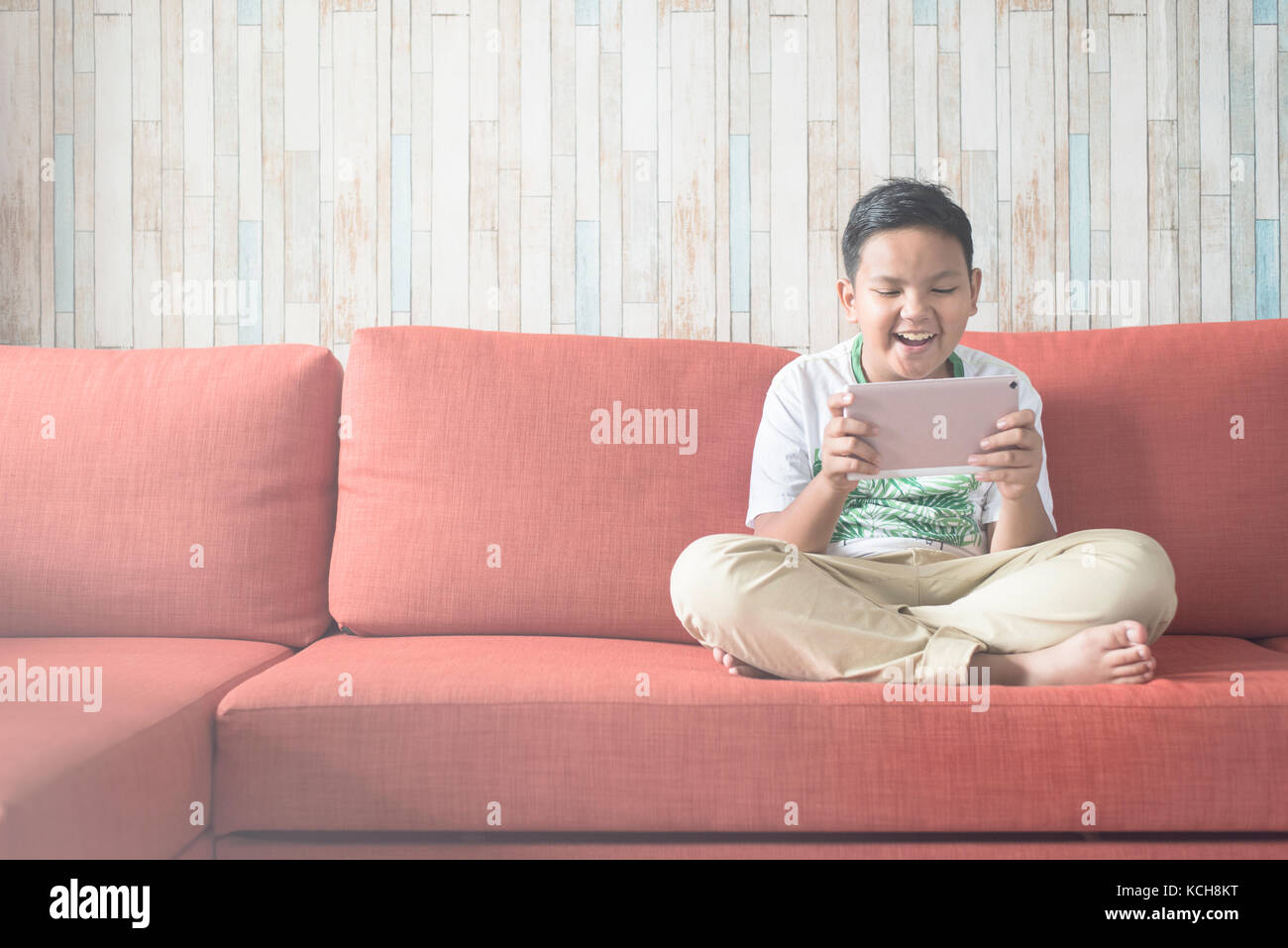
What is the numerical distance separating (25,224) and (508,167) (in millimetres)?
1050

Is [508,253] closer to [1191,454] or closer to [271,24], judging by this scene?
[271,24]

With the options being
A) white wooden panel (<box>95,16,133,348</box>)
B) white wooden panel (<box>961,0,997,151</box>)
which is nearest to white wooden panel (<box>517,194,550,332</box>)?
white wooden panel (<box>95,16,133,348</box>)

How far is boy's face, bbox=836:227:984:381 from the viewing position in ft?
4.62

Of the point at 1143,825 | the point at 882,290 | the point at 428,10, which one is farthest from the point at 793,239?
the point at 1143,825

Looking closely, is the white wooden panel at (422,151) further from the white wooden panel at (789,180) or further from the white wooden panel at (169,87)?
the white wooden panel at (789,180)

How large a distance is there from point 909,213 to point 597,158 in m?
0.84

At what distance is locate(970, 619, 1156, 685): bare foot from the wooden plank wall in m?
1.01

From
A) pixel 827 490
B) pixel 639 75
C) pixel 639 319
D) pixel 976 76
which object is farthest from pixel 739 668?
pixel 976 76

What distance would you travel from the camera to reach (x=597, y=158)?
2.04 metres

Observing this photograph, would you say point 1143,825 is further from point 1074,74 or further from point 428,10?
point 428,10

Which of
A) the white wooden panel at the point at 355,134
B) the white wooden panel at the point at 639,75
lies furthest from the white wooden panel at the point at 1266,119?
the white wooden panel at the point at 355,134

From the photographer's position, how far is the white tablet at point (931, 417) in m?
1.23

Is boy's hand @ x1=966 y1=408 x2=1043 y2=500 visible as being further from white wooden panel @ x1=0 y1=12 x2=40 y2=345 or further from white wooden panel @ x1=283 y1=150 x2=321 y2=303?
white wooden panel @ x1=0 y1=12 x2=40 y2=345

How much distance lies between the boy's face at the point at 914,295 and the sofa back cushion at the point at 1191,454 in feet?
0.98
